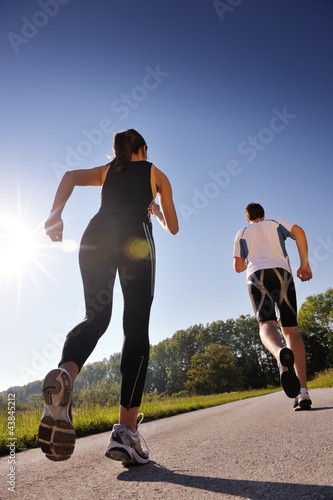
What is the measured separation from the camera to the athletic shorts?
12.8 feet

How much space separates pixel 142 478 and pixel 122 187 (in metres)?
1.61

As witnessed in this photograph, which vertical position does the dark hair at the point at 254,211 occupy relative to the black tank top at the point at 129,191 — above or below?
above

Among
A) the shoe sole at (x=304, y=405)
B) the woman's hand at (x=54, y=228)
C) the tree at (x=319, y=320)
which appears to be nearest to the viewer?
the woman's hand at (x=54, y=228)

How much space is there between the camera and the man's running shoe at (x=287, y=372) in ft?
9.77

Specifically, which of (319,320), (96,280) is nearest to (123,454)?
(96,280)

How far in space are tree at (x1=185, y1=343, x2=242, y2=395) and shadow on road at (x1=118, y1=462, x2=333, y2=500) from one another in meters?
64.0

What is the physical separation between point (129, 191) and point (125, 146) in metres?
0.39

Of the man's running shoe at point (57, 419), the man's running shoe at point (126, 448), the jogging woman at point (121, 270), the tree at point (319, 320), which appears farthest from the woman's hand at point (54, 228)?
the tree at point (319, 320)

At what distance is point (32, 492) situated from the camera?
1556 millimetres

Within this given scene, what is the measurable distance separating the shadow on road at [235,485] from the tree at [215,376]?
64.0m

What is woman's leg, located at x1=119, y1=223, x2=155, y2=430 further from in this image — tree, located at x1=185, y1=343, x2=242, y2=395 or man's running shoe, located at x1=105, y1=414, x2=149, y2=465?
tree, located at x1=185, y1=343, x2=242, y2=395

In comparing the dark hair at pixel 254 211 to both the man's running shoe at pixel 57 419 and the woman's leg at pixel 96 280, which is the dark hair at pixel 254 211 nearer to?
the woman's leg at pixel 96 280

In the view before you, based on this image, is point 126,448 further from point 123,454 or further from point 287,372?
point 287,372

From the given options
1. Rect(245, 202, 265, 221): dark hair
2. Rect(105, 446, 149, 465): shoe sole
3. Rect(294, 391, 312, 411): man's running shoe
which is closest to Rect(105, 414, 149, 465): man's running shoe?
Rect(105, 446, 149, 465): shoe sole
